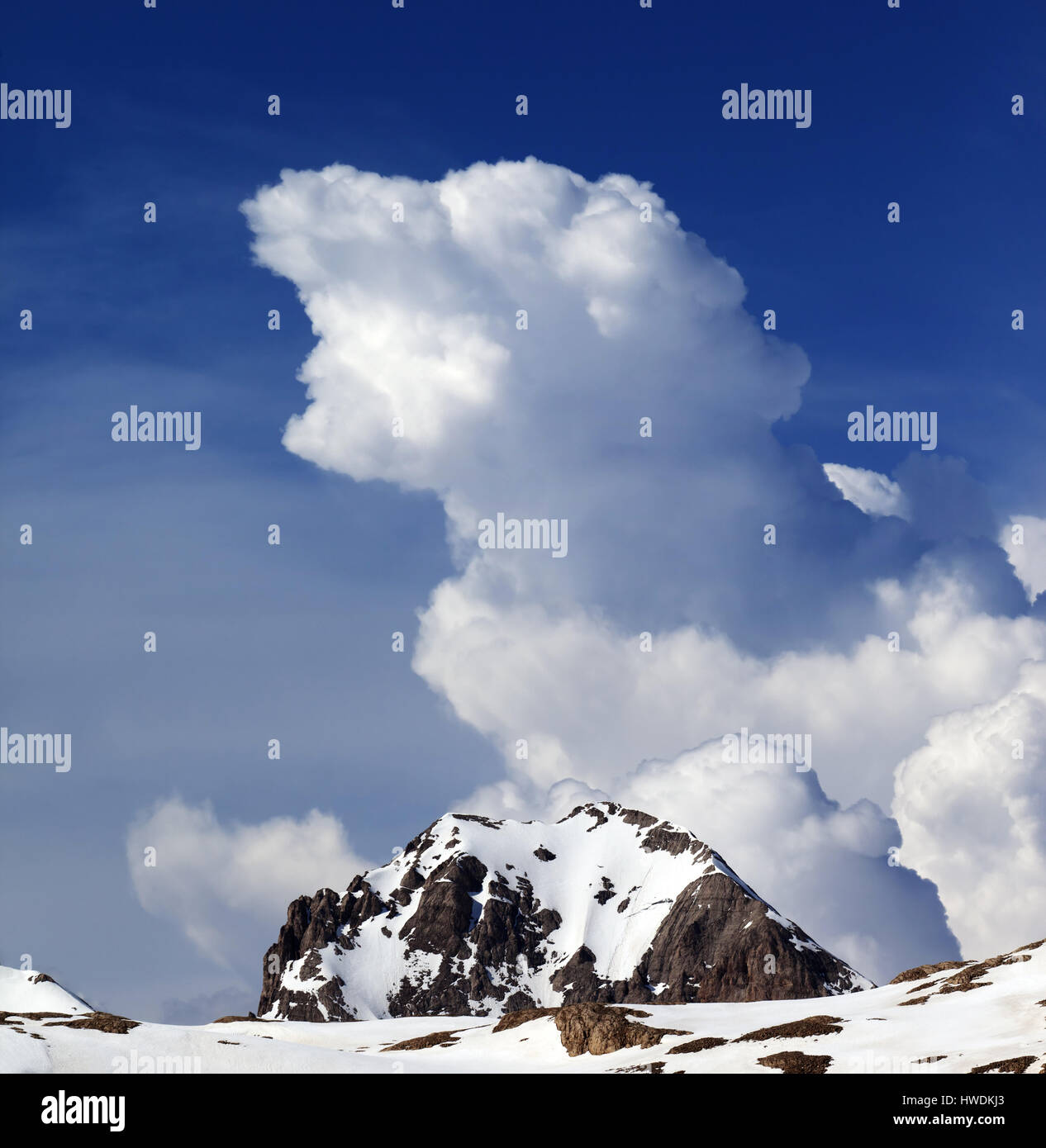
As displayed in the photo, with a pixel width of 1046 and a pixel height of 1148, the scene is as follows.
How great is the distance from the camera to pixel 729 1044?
69.8m

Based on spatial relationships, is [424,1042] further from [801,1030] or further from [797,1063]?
[797,1063]

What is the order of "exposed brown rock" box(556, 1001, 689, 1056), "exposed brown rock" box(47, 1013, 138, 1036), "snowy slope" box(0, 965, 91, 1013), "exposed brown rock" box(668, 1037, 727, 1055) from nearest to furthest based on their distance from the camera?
"exposed brown rock" box(668, 1037, 727, 1055) → "exposed brown rock" box(47, 1013, 138, 1036) → "exposed brown rock" box(556, 1001, 689, 1056) → "snowy slope" box(0, 965, 91, 1013)

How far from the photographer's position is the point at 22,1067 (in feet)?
195

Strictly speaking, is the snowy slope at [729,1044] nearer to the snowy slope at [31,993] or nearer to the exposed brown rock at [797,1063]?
the exposed brown rock at [797,1063]

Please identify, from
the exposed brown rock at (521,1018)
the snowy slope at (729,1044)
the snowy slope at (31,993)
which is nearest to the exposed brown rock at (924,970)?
the snowy slope at (729,1044)

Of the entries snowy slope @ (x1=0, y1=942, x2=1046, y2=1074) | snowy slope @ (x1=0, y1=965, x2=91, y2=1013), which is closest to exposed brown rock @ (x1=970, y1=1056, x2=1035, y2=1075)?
snowy slope @ (x1=0, y1=942, x2=1046, y2=1074)

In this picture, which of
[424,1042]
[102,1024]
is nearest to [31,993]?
[424,1042]

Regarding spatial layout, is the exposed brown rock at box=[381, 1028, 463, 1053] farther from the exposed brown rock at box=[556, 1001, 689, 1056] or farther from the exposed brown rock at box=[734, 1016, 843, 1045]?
the exposed brown rock at box=[734, 1016, 843, 1045]

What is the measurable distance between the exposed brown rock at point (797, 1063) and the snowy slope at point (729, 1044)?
129 millimetres

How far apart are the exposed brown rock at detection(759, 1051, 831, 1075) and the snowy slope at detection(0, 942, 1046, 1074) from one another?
0.42 feet

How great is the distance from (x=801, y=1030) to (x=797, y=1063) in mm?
9125

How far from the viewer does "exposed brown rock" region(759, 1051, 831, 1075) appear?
60875 millimetres
